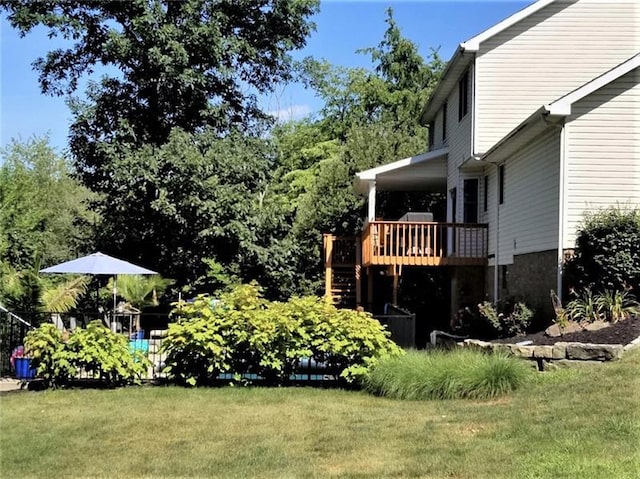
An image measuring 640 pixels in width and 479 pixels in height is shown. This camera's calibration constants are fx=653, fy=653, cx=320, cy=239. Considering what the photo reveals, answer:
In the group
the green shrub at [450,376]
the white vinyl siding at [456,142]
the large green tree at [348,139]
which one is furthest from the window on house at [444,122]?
the green shrub at [450,376]

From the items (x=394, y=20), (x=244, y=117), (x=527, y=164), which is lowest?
(x=527, y=164)

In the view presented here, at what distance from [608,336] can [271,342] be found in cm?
496

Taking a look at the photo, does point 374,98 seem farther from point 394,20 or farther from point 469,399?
point 469,399

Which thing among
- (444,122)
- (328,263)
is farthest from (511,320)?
(444,122)

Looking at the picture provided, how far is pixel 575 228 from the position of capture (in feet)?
38.2

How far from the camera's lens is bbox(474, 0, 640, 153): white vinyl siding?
1616 centimetres

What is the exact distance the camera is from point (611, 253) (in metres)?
10.7

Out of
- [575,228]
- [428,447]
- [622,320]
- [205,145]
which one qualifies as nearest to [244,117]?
[205,145]

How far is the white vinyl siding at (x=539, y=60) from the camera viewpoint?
53.0ft

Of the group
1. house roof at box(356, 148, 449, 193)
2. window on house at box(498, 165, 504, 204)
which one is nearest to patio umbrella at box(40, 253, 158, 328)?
house roof at box(356, 148, 449, 193)

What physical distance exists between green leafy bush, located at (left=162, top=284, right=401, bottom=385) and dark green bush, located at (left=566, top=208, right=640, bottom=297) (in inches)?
147

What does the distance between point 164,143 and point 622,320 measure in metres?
15.4

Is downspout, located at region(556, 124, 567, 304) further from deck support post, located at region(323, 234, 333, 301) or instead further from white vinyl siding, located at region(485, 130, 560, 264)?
deck support post, located at region(323, 234, 333, 301)

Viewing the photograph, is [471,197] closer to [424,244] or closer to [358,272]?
[424,244]
